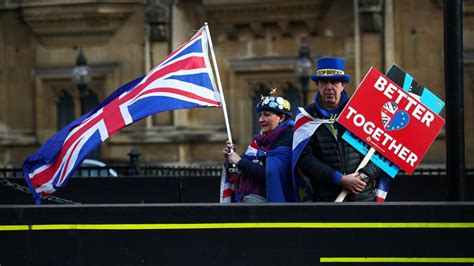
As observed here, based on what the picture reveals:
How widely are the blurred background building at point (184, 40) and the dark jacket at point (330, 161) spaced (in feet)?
38.2

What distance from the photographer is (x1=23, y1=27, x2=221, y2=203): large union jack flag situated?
8398 mm

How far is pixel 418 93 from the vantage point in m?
7.49

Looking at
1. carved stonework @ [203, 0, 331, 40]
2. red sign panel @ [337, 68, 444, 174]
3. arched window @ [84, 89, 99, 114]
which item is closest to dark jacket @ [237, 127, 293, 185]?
red sign panel @ [337, 68, 444, 174]

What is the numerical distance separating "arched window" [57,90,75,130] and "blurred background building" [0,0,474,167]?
0.02 m

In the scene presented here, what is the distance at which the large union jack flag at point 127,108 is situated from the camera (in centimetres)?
840

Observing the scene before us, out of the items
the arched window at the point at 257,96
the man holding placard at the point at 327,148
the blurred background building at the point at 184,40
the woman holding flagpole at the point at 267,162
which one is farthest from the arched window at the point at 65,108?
the man holding placard at the point at 327,148

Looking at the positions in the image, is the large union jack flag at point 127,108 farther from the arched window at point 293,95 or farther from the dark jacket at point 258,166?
the arched window at point 293,95

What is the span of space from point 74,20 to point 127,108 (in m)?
13.6

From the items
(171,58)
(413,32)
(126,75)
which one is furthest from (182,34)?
(171,58)

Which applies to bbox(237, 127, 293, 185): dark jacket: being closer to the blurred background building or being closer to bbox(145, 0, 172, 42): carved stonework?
the blurred background building
